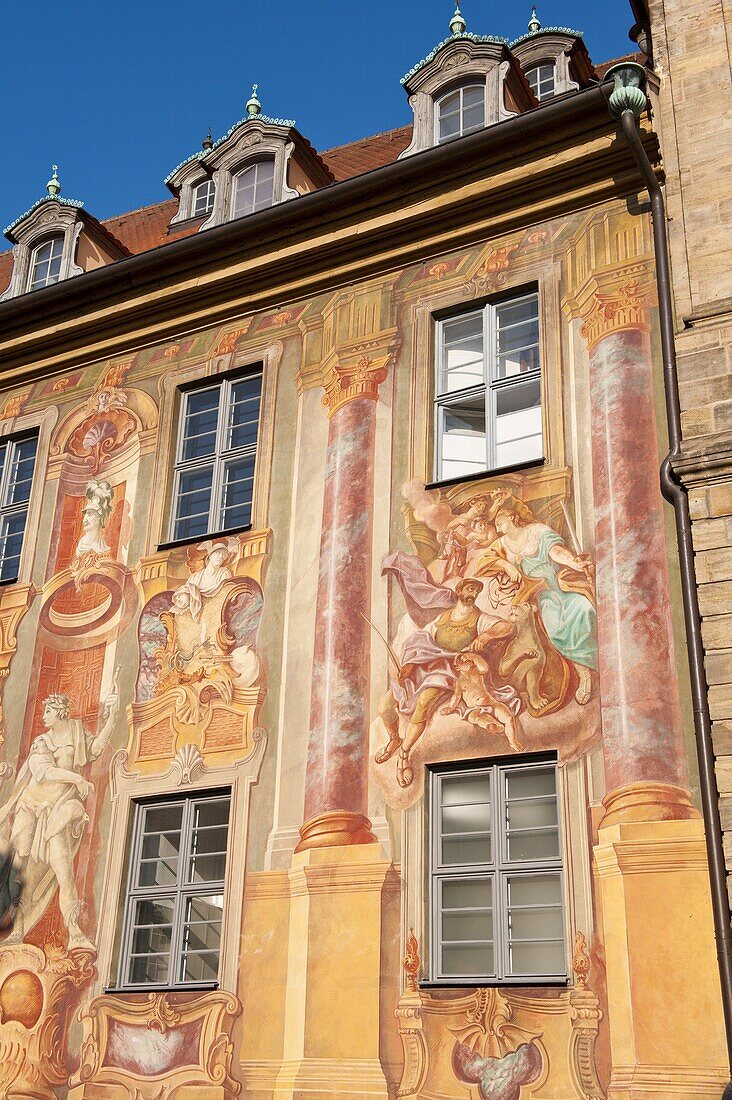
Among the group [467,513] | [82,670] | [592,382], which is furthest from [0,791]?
[592,382]

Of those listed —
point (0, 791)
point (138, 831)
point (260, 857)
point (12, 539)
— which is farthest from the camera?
point (12, 539)

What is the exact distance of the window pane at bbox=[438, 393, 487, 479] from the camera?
9.97 metres

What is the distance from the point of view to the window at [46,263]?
13.4m

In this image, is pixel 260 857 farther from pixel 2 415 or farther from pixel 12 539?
pixel 2 415

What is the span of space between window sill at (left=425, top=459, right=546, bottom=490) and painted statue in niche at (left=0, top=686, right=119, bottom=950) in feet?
9.82

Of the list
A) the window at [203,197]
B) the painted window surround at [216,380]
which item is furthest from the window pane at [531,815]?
the window at [203,197]

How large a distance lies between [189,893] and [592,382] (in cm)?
455

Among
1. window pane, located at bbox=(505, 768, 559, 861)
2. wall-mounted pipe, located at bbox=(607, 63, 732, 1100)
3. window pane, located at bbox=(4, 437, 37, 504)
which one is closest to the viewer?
wall-mounted pipe, located at bbox=(607, 63, 732, 1100)

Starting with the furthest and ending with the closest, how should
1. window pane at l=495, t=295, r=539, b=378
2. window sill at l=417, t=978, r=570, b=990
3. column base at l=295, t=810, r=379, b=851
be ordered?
window pane at l=495, t=295, r=539, b=378
column base at l=295, t=810, r=379, b=851
window sill at l=417, t=978, r=570, b=990

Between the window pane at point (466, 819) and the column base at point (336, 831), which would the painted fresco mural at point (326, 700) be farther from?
the window pane at point (466, 819)

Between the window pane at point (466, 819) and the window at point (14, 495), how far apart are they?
15.5 ft

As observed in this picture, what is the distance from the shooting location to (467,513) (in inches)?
376

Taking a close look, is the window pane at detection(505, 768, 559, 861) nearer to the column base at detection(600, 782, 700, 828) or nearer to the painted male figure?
the column base at detection(600, 782, 700, 828)

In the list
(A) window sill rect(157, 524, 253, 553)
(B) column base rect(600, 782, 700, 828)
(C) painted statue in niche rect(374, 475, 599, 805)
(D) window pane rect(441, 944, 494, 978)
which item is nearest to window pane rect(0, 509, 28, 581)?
(A) window sill rect(157, 524, 253, 553)
